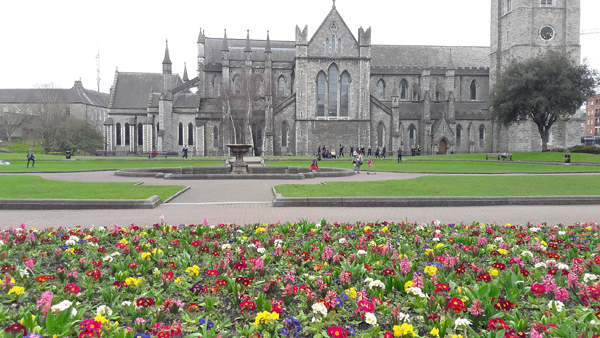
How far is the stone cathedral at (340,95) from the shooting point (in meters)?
53.2

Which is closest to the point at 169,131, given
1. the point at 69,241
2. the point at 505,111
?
the point at 505,111

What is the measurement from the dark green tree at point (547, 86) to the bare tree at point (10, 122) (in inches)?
3312

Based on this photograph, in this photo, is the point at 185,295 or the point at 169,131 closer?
the point at 185,295

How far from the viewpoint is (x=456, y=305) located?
3.73 m

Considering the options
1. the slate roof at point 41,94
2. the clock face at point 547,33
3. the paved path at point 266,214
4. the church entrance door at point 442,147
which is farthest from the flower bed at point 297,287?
the slate roof at point 41,94

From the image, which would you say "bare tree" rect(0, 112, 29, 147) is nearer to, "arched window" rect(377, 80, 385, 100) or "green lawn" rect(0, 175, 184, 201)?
"arched window" rect(377, 80, 385, 100)

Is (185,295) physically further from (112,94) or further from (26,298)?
(112,94)

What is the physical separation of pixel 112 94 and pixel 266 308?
71.8 meters

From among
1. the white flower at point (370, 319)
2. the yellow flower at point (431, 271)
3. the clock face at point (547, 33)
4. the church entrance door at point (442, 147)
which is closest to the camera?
the white flower at point (370, 319)

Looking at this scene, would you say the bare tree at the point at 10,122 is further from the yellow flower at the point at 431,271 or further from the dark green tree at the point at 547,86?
the yellow flower at the point at 431,271

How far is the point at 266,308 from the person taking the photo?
3883 millimetres

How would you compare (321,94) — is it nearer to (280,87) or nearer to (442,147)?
(280,87)

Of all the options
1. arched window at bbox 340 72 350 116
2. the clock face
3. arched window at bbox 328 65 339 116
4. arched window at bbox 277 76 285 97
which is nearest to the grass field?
arched window at bbox 328 65 339 116

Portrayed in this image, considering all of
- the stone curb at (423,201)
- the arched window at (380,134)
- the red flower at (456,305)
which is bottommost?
the stone curb at (423,201)
